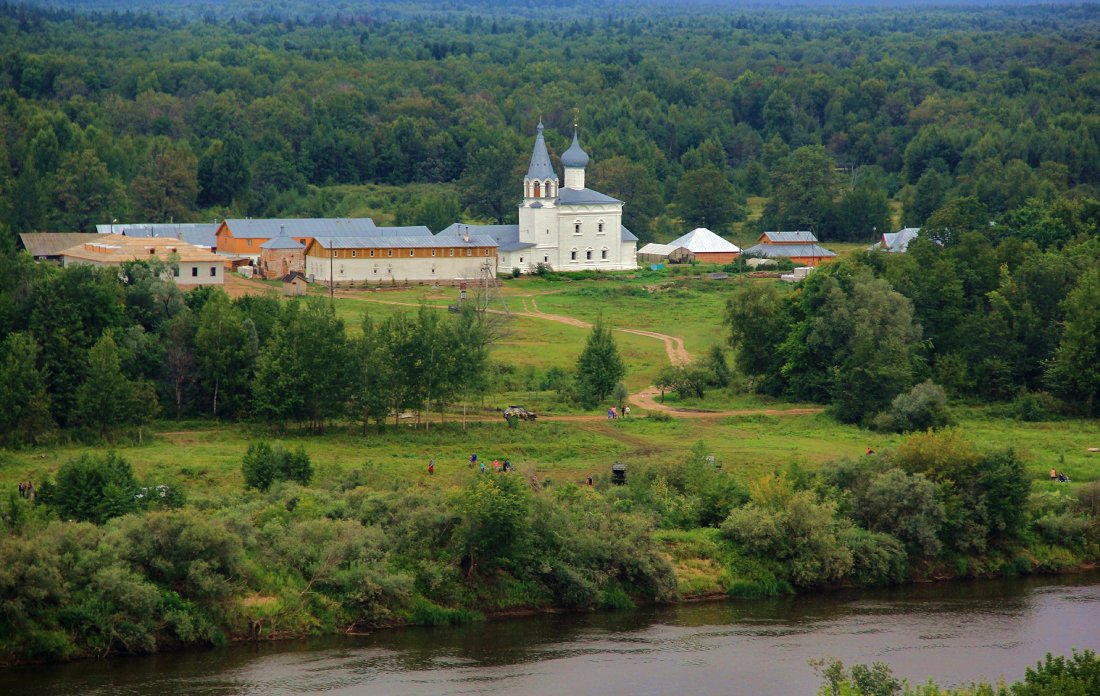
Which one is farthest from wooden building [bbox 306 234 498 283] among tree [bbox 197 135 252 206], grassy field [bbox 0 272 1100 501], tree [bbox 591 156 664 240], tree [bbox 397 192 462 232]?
tree [bbox 197 135 252 206]

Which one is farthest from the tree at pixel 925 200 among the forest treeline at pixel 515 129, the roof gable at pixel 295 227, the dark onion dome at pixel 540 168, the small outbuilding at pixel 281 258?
the small outbuilding at pixel 281 258

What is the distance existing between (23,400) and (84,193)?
124 ft

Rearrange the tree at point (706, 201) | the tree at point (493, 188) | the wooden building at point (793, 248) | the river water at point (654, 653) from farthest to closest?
the tree at point (493, 188) < the tree at point (706, 201) < the wooden building at point (793, 248) < the river water at point (654, 653)

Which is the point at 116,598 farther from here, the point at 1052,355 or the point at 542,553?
the point at 1052,355

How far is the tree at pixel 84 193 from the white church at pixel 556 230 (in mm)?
14997

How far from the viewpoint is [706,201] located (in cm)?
7981

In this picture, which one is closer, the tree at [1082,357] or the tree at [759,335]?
the tree at [1082,357]

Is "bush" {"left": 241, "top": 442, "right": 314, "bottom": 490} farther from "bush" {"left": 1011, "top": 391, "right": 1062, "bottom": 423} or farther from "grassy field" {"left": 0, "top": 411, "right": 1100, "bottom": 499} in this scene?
"bush" {"left": 1011, "top": 391, "right": 1062, "bottom": 423}

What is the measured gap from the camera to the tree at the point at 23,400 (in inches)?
1485

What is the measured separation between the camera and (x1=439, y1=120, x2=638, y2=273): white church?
A: 6769cm

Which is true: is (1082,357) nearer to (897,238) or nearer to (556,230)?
(556,230)

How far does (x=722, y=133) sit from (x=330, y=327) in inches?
2629

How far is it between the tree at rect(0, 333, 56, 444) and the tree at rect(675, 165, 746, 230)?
44.9 meters

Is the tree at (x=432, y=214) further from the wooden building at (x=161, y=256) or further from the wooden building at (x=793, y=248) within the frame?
the wooden building at (x=161, y=256)
